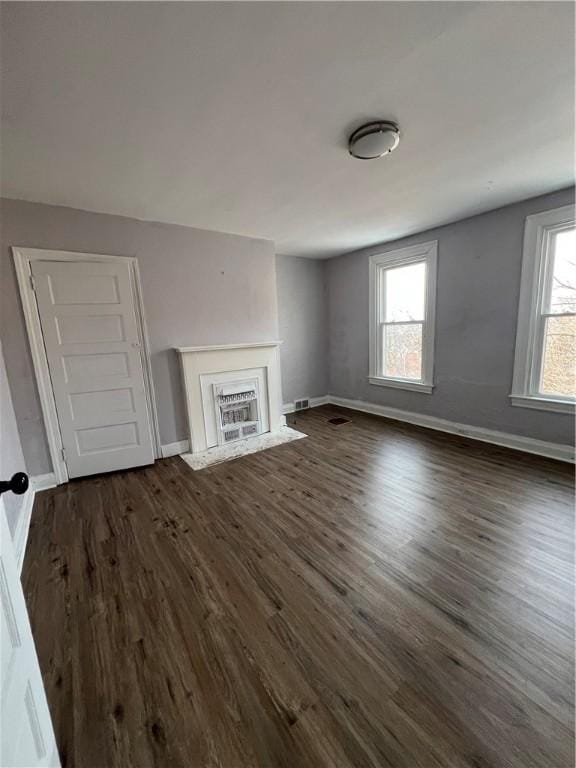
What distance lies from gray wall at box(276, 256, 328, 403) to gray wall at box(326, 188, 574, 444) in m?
1.19

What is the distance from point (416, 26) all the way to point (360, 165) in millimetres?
951

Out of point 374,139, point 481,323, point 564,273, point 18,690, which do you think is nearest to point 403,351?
point 481,323

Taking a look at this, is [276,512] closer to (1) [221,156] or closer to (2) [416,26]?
(1) [221,156]

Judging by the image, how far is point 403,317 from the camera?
13.4ft

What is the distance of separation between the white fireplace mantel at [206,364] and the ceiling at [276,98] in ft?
4.70

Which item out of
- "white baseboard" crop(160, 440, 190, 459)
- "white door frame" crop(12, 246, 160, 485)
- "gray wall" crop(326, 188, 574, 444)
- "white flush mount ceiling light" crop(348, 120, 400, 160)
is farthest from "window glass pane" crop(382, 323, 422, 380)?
"white door frame" crop(12, 246, 160, 485)

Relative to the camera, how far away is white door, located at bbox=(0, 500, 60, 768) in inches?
23.5

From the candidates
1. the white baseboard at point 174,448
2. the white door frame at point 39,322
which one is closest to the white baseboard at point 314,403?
the white baseboard at point 174,448

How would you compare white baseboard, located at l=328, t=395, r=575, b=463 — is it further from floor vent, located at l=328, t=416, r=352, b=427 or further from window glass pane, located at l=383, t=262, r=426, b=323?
window glass pane, located at l=383, t=262, r=426, b=323

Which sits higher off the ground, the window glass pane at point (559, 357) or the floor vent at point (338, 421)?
the window glass pane at point (559, 357)

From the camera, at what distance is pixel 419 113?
1609 mm

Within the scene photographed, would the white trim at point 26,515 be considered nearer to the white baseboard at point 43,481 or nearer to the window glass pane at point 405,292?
the white baseboard at point 43,481

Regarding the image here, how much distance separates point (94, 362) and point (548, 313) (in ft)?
14.0

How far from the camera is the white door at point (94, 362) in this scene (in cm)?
259
